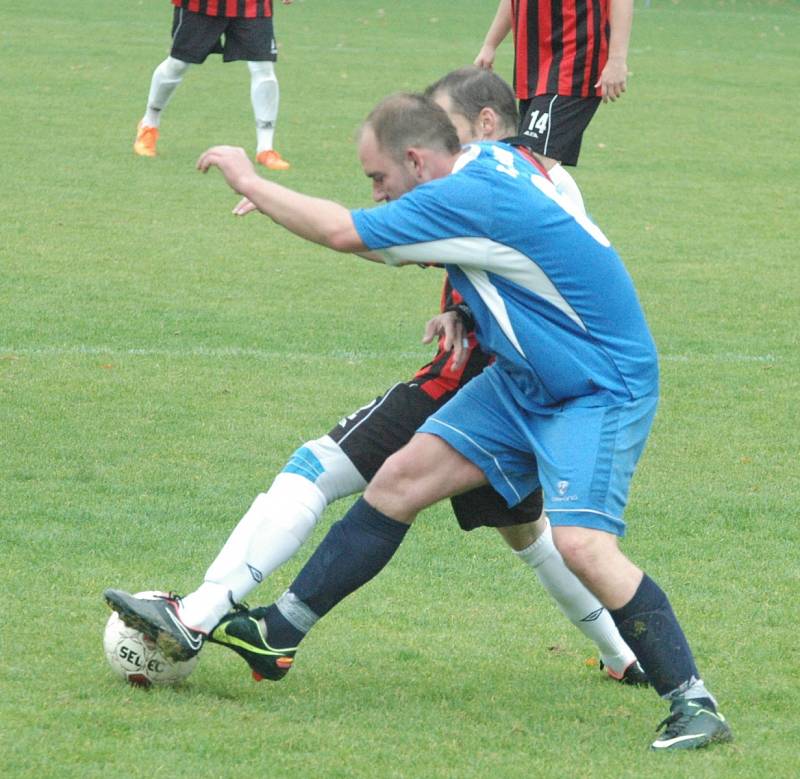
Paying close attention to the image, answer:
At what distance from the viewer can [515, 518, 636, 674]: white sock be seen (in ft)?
15.6

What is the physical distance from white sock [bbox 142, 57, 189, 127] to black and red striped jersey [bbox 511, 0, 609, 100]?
5285mm

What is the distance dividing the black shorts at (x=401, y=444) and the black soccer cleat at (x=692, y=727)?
762 millimetres

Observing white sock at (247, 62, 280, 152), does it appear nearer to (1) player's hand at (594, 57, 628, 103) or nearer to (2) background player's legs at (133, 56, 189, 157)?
(2) background player's legs at (133, 56, 189, 157)

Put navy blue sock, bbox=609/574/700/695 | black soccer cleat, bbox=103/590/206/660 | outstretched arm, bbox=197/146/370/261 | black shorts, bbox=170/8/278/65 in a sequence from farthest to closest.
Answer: black shorts, bbox=170/8/278/65 < black soccer cleat, bbox=103/590/206/660 < navy blue sock, bbox=609/574/700/695 < outstretched arm, bbox=197/146/370/261

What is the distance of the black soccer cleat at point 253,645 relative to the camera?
4.45m

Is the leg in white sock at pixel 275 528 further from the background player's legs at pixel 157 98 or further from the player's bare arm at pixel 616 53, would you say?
the background player's legs at pixel 157 98

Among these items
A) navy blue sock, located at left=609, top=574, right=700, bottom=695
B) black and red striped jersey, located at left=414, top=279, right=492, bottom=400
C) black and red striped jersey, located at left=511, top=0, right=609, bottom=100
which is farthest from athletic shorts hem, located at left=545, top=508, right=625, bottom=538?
black and red striped jersey, located at left=511, top=0, right=609, bottom=100

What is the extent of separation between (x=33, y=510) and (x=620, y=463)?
262 cm

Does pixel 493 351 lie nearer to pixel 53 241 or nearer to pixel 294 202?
pixel 294 202

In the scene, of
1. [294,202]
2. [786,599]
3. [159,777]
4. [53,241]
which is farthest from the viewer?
[53,241]

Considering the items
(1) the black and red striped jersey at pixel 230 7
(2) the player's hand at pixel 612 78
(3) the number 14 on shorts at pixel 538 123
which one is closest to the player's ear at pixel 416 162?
(3) the number 14 on shorts at pixel 538 123

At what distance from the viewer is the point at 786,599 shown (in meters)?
5.47

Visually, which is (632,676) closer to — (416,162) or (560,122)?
(416,162)

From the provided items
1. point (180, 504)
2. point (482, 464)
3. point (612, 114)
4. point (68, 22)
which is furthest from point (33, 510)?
point (68, 22)
